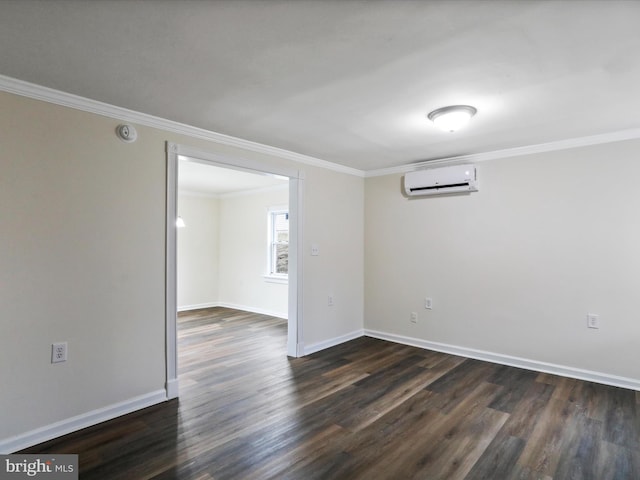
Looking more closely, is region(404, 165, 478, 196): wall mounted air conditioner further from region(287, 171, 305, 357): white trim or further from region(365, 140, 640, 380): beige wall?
region(287, 171, 305, 357): white trim

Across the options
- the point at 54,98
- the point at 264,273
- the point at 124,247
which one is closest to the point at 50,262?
the point at 124,247

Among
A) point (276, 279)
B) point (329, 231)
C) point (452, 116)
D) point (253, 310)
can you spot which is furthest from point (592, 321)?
point (253, 310)

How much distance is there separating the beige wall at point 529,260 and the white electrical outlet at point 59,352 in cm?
355

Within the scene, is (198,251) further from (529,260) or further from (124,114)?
(529,260)

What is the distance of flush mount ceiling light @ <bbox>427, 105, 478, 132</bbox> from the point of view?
8.36 feet

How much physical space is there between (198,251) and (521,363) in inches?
229

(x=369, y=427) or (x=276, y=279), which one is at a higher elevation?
(x=276, y=279)

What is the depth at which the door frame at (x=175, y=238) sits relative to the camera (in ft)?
9.53

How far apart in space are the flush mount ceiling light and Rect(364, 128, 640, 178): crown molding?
4.44ft

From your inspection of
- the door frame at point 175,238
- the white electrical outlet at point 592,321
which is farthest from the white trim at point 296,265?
the white electrical outlet at point 592,321

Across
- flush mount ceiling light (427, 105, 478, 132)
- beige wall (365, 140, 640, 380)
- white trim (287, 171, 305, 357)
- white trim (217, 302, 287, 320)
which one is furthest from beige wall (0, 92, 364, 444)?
white trim (217, 302, 287, 320)

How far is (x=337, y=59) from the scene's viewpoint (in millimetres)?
1890

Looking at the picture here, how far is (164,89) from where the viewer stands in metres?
2.26

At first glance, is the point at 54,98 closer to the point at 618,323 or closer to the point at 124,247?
the point at 124,247
